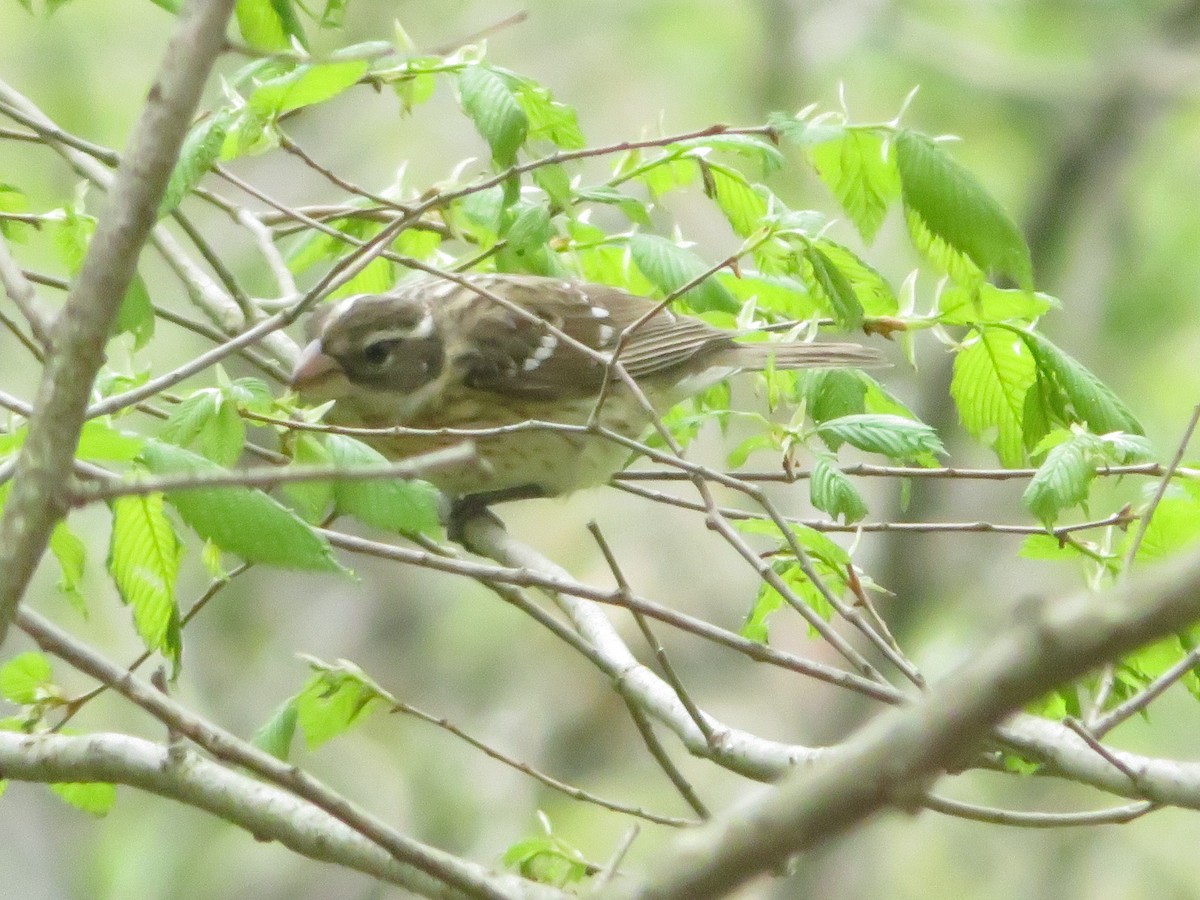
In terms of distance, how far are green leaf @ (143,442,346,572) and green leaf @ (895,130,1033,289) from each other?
3.11ft

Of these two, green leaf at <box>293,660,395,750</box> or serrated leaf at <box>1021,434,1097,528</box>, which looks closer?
serrated leaf at <box>1021,434,1097,528</box>

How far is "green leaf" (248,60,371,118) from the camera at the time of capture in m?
2.21

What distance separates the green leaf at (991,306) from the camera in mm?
2473

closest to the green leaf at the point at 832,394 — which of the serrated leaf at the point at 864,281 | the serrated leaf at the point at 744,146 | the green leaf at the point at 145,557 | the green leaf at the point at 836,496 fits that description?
the serrated leaf at the point at 864,281

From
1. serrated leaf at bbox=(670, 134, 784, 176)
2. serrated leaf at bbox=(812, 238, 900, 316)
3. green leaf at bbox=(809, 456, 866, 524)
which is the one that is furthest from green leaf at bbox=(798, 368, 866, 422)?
serrated leaf at bbox=(670, 134, 784, 176)

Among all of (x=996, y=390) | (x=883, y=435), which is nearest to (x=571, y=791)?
(x=883, y=435)

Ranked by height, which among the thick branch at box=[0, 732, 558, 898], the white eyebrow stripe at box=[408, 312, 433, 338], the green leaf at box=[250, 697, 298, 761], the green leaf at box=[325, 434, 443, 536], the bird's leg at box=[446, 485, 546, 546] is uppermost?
the white eyebrow stripe at box=[408, 312, 433, 338]

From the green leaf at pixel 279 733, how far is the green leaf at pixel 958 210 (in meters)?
1.28

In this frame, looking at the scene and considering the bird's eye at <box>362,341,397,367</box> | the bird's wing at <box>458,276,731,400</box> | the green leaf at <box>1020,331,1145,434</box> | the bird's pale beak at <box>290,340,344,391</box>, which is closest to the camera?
the green leaf at <box>1020,331,1145,434</box>

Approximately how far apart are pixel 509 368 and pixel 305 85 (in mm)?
1925

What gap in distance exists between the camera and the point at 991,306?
2494mm

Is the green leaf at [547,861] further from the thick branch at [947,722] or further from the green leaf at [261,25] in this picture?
the thick branch at [947,722]

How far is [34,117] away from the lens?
8.07ft

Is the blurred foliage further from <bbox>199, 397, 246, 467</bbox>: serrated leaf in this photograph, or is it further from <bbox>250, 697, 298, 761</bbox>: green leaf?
<bbox>199, 397, 246, 467</bbox>: serrated leaf
